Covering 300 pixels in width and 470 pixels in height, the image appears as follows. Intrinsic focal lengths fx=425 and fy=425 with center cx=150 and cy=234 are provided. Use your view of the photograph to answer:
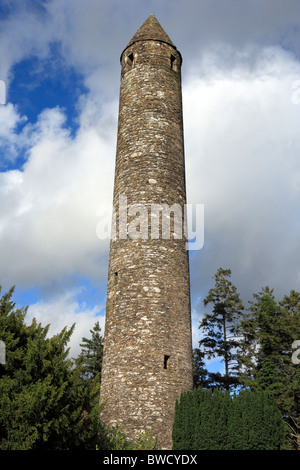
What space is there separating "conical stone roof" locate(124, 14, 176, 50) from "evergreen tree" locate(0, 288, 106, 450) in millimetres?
12638

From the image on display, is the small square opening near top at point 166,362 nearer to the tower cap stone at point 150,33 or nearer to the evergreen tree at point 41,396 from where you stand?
the evergreen tree at point 41,396

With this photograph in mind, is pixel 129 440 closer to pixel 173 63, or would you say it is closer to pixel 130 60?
pixel 173 63

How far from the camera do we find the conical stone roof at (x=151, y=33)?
55.2ft

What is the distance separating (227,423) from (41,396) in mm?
5112

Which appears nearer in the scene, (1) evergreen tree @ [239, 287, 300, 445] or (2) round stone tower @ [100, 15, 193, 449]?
(2) round stone tower @ [100, 15, 193, 449]

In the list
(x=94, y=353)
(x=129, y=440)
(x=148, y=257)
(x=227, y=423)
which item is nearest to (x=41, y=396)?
(x=129, y=440)

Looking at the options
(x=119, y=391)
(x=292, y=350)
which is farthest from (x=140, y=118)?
(x=292, y=350)

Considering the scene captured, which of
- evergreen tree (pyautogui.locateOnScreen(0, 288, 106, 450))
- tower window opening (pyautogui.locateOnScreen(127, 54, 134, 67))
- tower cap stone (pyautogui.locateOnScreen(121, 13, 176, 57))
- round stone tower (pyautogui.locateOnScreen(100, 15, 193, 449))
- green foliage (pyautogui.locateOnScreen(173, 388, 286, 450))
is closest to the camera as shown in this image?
evergreen tree (pyautogui.locateOnScreen(0, 288, 106, 450))

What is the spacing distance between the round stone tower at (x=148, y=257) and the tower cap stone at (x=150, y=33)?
81mm

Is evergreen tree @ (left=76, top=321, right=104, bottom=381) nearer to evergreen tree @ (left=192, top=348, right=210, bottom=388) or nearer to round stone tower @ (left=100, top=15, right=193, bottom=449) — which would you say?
evergreen tree @ (left=192, top=348, right=210, bottom=388)

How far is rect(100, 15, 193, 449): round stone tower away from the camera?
1145 centimetres

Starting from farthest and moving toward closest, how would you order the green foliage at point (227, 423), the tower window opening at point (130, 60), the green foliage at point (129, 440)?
1. the tower window opening at point (130, 60)
2. the green foliage at point (129, 440)
3. the green foliage at point (227, 423)

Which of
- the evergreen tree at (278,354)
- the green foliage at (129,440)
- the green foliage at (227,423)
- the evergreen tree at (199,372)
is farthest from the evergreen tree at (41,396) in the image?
the evergreen tree at (199,372)

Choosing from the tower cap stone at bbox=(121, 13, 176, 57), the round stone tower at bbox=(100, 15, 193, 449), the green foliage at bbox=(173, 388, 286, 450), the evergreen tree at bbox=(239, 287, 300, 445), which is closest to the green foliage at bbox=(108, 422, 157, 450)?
the round stone tower at bbox=(100, 15, 193, 449)
